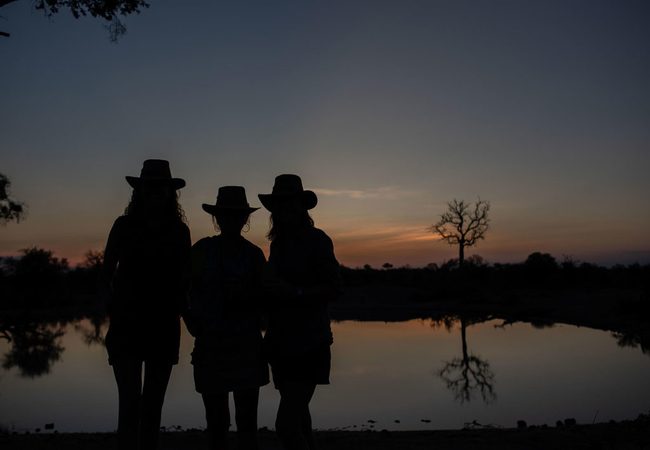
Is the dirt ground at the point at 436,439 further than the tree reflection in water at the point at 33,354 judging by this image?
No

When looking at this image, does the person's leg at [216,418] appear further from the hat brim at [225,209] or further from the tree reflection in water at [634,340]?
the tree reflection in water at [634,340]

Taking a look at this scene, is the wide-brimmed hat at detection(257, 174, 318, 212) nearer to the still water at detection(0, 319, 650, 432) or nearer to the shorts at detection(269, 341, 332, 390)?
the shorts at detection(269, 341, 332, 390)

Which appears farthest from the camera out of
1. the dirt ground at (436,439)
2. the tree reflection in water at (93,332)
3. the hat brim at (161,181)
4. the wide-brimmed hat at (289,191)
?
the tree reflection in water at (93,332)

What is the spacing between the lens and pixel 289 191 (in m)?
2.85

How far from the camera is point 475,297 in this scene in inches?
1116

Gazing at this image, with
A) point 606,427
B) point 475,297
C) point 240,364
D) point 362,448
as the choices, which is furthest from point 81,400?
point 475,297

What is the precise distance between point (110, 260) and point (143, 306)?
1.11ft

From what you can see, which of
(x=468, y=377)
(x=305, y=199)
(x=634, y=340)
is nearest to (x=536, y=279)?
(x=634, y=340)

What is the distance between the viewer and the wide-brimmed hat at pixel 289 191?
2.86 meters

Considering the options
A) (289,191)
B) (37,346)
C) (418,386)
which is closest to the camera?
(289,191)

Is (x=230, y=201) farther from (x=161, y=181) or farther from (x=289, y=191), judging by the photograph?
(x=161, y=181)

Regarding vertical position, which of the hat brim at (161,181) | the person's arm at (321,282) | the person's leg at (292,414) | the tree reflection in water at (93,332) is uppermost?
the hat brim at (161,181)

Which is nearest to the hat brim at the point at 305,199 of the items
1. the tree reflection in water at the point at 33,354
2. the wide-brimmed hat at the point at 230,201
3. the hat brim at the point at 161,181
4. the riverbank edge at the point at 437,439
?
the wide-brimmed hat at the point at 230,201

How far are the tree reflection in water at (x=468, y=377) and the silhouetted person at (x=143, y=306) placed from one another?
21.5ft
